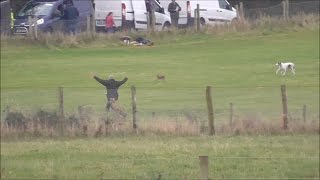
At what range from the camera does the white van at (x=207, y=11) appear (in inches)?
1182

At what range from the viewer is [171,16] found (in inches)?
1213

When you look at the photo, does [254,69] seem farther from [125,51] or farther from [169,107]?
[169,107]

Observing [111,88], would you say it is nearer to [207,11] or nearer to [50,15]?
[50,15]

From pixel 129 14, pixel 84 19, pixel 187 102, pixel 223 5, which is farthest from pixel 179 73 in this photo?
pixel 223 5

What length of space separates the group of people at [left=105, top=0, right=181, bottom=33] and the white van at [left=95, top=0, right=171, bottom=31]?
14 cm

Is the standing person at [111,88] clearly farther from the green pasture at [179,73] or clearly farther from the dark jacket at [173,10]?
the dark jacket at [173,10]

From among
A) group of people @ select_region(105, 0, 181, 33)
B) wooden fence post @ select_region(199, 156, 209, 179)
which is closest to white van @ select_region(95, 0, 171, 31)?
group of people @ select_region(105, 0, 181, 33)

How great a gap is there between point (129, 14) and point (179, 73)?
9628 millimetres

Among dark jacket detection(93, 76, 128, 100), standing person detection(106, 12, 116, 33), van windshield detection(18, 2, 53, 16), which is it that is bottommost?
dark jacket detection(93, 76, 128, 100)

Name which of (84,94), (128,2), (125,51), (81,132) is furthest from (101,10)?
(81,132)

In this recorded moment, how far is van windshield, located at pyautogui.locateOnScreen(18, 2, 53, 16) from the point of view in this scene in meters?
27.7

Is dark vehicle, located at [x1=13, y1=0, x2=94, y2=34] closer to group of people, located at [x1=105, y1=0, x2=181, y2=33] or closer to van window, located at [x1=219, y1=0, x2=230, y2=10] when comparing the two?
group of people, located at [x1=105, y1=0, x2=181, y2=33]

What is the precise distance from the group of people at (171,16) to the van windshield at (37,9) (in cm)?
203

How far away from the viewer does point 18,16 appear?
2773cm
